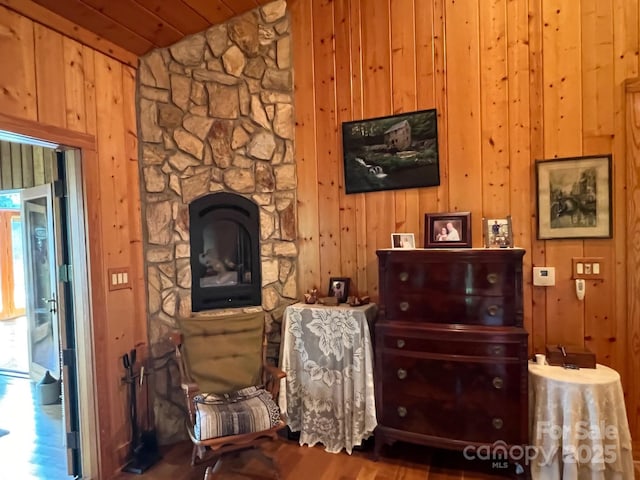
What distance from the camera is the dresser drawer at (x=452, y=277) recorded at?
2.42 meters

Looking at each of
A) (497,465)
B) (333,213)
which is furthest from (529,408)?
(333,213)

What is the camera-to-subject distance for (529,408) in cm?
239

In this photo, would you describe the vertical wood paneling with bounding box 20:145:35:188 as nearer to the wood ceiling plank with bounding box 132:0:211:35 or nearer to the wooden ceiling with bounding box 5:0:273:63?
the wooden ceiling with bounding box 5:0:273:63

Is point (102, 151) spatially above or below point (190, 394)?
above

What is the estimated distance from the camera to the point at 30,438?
3.10 meters

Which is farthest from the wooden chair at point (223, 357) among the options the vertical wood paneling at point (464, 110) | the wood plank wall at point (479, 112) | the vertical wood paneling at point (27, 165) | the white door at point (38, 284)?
the vertical wood paneling at point (27, 165)

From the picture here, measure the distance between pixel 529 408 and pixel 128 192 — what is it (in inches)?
123

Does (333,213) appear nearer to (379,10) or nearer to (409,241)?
(409,241)

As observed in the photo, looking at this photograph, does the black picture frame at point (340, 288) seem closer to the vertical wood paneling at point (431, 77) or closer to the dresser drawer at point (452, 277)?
the dresser drawer at point (452, 277)

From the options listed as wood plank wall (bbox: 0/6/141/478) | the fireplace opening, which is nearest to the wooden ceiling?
wood plank wall (bbox: 0/6/141/478)

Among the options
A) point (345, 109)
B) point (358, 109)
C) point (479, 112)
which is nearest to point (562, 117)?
point (479, 112)

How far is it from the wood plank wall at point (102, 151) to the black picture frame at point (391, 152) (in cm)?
172

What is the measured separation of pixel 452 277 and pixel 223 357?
170cm

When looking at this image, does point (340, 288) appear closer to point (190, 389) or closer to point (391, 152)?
point (391, 152)
